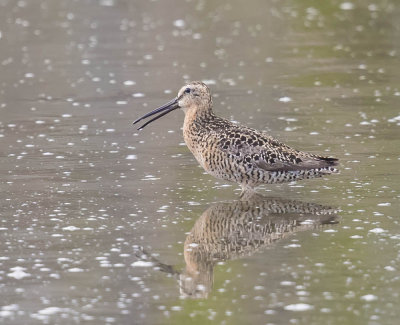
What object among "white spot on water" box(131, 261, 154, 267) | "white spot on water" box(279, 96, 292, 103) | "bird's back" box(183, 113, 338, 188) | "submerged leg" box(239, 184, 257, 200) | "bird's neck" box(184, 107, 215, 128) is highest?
"white spot on water" box(279, 96, 292, 103)

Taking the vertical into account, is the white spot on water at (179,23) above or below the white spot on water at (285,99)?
above

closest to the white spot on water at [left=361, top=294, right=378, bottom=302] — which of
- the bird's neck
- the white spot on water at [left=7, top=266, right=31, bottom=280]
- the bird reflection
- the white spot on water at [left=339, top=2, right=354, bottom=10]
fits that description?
the bird reflection

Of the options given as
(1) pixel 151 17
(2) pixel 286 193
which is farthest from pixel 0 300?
(1) pixel 151 17

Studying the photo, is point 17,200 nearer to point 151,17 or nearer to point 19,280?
point 19,280

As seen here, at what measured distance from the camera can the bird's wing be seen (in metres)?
9.41

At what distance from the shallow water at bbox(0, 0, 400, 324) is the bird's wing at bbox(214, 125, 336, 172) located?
28 cm

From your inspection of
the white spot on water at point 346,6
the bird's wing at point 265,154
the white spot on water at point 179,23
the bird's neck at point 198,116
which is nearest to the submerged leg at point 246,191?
the bird's wing at point 265,154

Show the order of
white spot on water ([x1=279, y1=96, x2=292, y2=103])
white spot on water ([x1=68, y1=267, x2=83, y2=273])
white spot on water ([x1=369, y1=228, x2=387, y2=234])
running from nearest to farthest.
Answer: white spot on water ([x1=68, y1=267, x2=83, y2=273])
white spot on water ([x1=369, y1=228, x2=387, y2=234])
white spot on water ([x1=279, y1=96, x2=292, y2=103])

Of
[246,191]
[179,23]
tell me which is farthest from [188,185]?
[179,23]

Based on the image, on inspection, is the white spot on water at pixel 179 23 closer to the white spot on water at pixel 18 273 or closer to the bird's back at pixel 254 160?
the bird's back at pixel 254 160

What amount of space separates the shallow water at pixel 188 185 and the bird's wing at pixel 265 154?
28 cm

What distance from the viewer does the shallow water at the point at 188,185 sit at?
6.92m

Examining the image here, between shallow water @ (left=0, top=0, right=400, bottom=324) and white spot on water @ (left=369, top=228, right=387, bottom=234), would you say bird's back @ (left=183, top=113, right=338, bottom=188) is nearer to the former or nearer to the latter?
shallow water @ (left=0, top=0, right=400, bottom=324)

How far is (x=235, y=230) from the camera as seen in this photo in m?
8.42
